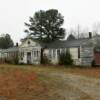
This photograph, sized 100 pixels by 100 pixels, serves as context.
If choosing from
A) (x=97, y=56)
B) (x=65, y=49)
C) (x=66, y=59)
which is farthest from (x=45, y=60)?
(x=97, y=56)

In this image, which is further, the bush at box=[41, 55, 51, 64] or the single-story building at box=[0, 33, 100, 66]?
the bush at box=[41, 55, 51, 64]

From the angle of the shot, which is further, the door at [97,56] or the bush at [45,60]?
the bush at [45,60]

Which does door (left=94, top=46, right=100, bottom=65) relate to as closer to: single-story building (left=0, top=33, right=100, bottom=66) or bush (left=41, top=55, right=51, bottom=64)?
single-story building (left=0, top=33, right=100, bottom=66)

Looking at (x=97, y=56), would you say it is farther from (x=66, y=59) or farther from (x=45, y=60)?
(x=45, y=60)

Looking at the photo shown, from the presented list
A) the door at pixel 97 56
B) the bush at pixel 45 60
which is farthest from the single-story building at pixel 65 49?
the bush at pixel 45 60

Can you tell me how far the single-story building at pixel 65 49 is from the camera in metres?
35.2

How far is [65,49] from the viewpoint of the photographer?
123ft

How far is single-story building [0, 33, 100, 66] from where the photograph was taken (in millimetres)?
35188

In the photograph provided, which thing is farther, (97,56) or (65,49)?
(65,49)

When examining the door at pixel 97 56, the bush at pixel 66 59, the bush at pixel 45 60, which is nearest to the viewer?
the door at pixel 97 56

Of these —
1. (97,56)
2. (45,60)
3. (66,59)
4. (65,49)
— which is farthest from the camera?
(45,60)

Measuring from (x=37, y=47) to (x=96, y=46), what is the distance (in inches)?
423

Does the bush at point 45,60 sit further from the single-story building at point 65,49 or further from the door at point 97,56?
the door at point 97,56

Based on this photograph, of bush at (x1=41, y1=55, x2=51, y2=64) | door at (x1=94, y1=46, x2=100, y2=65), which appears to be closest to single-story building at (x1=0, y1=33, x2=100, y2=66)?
door at (x1=94, y1=46, x2=100, y2=65)
